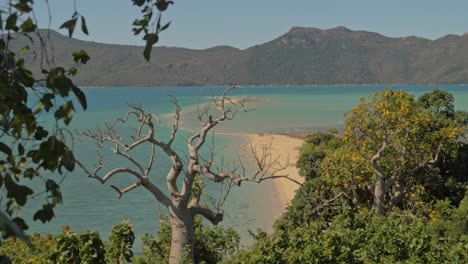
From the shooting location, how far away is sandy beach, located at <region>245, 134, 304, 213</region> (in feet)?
114

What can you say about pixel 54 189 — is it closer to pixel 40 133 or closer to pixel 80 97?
pixel 80 97

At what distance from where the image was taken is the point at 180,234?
40.4 ft

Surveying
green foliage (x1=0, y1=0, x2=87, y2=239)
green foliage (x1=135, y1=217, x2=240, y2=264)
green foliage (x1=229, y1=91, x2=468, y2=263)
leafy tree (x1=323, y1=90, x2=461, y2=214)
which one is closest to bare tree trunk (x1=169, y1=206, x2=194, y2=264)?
green foliage (x1=135, y1=217, x2=240, y2=264)

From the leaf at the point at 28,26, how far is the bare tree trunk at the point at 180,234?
9.90 metres

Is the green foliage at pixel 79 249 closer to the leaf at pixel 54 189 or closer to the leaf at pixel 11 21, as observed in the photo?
the leaf at pixel 54 189

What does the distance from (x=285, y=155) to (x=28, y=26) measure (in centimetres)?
4780

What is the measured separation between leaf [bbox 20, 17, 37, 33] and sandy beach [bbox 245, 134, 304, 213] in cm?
2308

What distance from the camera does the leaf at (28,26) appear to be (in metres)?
2.62

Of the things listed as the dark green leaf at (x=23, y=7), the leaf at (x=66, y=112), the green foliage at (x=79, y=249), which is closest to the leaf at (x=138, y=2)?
the dark green leaf at (x=23, y=7)

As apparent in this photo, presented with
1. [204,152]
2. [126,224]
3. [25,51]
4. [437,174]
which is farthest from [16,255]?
[204,152]

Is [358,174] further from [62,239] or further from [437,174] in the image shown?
[62,239]

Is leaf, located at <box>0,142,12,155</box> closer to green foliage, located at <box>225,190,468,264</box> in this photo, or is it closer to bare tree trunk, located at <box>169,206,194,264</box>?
green foliage, located at <box>225,190,468,264</box>

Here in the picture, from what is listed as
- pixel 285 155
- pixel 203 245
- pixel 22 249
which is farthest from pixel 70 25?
pixel 285 155

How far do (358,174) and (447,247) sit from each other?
761 cm
